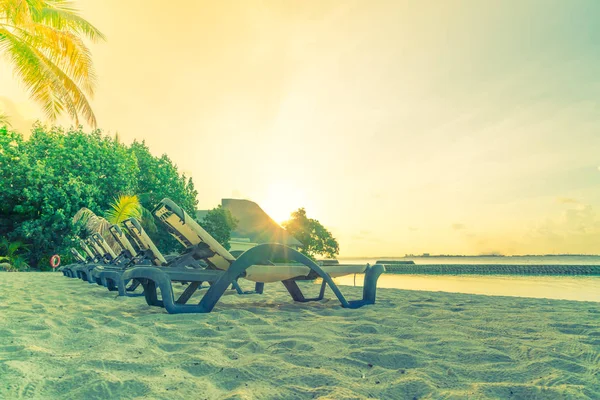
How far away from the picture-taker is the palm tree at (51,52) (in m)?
11.4

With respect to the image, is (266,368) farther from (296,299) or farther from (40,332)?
(296,299)

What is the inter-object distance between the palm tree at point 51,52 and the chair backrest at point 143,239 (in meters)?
7.61

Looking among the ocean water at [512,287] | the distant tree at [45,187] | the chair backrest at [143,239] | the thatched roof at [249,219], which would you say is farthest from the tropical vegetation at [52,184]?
the thatched roof at [249,219]

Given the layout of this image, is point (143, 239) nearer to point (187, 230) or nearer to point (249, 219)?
point (187, 230)

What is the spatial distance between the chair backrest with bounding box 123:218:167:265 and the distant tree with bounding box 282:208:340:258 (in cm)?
4375

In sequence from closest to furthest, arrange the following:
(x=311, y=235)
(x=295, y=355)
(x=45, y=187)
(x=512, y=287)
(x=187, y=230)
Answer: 1. (x=295, y=355)
2. (x=187, y=230)
3. (x=45, y=187)
4. (x=512, y=287)
5. (x=311, y=235)

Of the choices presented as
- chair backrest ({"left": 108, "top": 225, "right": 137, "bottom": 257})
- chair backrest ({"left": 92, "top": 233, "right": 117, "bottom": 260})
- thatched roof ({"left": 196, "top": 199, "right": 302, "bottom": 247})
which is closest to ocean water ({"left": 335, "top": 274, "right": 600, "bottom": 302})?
chair backrest ({"left": 108, "top": 225, "right": 137, "bottom": 257})

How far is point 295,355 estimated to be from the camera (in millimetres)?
2645

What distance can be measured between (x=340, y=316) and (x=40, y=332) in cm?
269

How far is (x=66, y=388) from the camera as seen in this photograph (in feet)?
6.72

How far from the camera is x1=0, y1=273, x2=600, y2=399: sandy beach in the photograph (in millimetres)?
2041

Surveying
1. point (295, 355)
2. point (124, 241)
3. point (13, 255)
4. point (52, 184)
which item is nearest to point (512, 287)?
point (124, 241)

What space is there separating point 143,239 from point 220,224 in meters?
25.0

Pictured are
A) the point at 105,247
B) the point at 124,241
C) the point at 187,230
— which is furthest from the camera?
the point at 105,247
